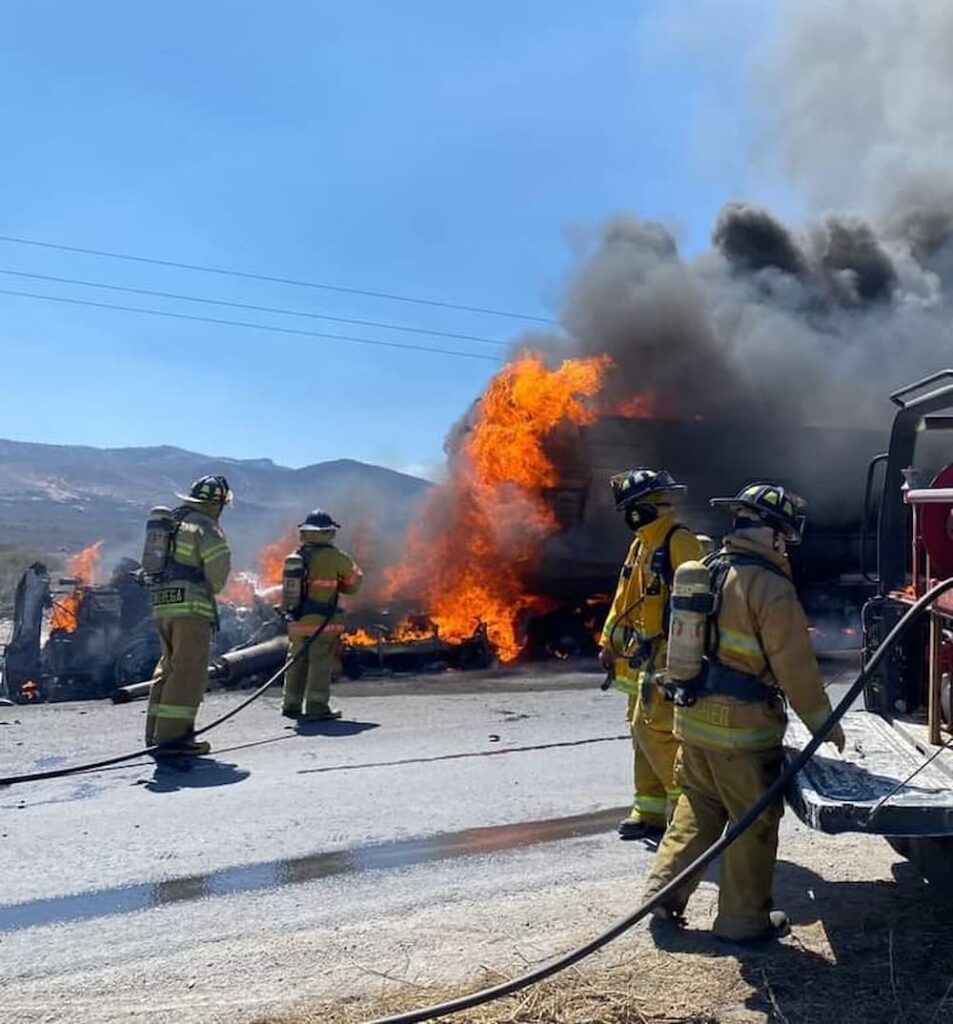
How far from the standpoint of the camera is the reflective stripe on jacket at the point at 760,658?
358cm

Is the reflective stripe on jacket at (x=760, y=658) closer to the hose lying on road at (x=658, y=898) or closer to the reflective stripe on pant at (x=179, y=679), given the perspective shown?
the hose lying on road at (x=658, y=898)

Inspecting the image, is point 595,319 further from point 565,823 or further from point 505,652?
point 565,823

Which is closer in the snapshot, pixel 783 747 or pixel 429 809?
pixel 783 747

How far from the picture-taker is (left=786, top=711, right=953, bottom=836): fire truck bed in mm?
3127

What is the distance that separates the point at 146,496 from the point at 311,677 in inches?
3928

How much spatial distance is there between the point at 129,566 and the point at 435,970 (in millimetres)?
10145

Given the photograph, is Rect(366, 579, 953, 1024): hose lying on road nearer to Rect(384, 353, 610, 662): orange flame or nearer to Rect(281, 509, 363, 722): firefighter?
Rect(281, 509, 363, 722): firefighter

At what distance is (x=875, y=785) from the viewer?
3.52m

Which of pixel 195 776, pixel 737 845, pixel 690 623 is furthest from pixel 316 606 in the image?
pixel 737 845

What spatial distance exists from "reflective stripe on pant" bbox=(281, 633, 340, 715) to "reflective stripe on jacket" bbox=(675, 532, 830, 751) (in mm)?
5178

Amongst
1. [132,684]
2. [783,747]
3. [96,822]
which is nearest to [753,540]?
[783,747]

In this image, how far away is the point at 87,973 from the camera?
362 cm

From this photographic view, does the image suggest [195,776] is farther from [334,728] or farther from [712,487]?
[712,487]

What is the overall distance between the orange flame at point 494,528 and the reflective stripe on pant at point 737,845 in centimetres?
927
